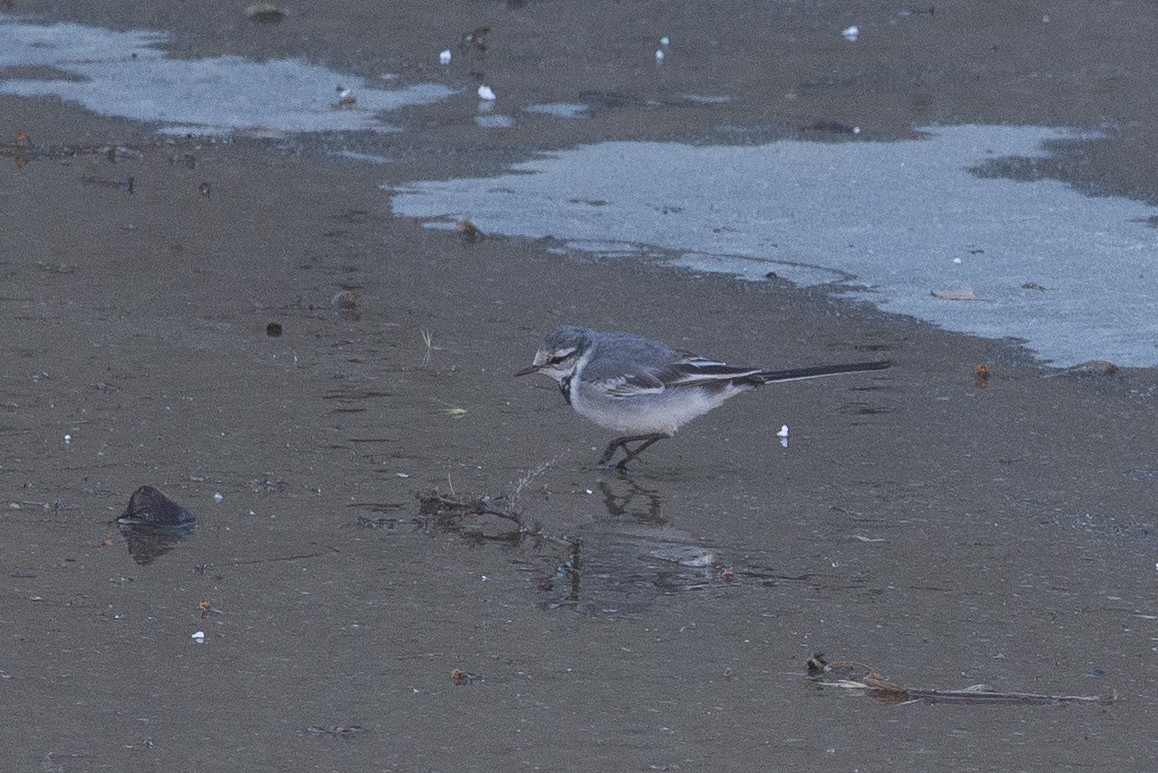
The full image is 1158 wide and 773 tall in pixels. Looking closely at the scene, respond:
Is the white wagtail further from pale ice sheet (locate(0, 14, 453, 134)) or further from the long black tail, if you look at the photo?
pale ice sheet (locate(0, 14, 453, 134))

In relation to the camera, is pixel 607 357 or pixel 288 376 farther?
pixel 288 376

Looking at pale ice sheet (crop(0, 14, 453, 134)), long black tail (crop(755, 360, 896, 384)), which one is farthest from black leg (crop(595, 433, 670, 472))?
pale ice sheet (crop(0, 14, 453, 134))

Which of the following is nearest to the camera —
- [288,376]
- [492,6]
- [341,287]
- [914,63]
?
[288,376]

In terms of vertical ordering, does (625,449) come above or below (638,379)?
below

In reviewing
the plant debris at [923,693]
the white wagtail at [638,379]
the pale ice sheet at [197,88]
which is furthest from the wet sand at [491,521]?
the pale ice sheet at [197,88]

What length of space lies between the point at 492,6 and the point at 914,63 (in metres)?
3.53

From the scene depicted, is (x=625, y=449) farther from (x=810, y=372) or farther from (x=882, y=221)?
(x=882, y=221)

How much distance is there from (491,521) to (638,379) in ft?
2.96

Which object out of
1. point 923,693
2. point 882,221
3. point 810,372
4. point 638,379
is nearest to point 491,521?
point 638,379

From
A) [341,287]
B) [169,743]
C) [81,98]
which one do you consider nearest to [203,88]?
[81,98]

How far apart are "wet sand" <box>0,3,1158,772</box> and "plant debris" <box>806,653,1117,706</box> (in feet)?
0.12

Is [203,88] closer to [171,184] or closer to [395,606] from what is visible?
[171,184]

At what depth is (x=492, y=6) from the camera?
46.3ft

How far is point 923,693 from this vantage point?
151 inches
